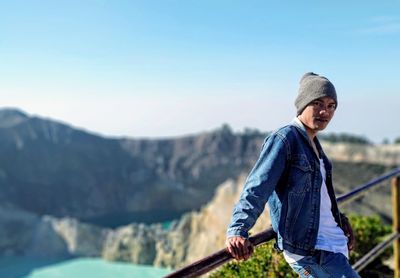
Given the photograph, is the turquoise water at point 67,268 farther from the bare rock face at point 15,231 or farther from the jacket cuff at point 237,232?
the jacket cuff at point 237,232

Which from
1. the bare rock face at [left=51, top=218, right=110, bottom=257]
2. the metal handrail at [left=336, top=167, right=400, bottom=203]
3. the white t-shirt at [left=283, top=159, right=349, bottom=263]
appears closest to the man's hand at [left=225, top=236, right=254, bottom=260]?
the white t-shirt at [left=283, top=159, right=349, bottom=263]

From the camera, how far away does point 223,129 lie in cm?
7031

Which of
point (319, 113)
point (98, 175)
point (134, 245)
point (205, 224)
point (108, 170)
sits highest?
point (319, 113)

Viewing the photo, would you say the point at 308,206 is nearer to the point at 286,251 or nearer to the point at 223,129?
the point at 286,251

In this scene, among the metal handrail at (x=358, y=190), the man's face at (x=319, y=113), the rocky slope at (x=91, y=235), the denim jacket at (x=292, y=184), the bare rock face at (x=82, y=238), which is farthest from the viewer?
the bare rock face at (x=82, y=238)

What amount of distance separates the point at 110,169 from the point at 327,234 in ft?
215

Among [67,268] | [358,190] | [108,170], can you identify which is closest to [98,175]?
[108,170]

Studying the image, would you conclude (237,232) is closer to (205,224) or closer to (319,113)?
(319,113)

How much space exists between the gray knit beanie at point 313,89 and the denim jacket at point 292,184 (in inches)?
4.0

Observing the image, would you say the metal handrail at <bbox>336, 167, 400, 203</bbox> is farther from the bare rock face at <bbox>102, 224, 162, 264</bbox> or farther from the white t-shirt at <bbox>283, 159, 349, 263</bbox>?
the bare rock face at <bbox>102, 224, 162, 264</bbox>

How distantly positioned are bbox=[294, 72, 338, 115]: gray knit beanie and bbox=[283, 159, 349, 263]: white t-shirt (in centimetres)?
28

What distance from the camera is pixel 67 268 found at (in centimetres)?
3303

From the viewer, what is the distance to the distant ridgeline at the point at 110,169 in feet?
190

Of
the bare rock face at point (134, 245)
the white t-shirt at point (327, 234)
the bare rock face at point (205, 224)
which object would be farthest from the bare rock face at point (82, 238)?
the white t-shirt at point (327, 234)
